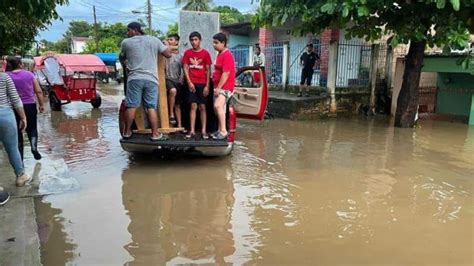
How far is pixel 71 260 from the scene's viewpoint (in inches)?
148

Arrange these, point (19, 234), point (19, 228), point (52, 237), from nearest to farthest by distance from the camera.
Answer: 1. point (19, 234)
2. point (19, 228)
3. point (52, 237)

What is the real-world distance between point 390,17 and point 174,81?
204 inches

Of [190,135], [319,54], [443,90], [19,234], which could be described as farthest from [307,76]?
[19,234]

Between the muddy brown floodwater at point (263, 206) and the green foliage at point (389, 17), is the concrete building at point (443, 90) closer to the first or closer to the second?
the green foliage at point (389, 17)

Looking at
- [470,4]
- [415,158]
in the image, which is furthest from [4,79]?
[470,4]

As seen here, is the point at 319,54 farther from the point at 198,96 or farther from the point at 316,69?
the point at 198,96

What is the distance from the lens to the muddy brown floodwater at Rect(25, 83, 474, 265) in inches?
158

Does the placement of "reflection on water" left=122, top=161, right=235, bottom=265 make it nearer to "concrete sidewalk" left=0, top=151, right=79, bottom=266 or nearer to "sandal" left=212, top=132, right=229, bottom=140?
"sandal" left=212, top=132, right=229, bottom=140

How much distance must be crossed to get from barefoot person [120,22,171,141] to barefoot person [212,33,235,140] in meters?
0.81

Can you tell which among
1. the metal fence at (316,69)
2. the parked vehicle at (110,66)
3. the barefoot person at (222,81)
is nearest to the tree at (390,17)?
the barefoot person at (222,81)

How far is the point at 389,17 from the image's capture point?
31.4 feet

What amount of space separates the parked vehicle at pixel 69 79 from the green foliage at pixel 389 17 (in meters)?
6.96

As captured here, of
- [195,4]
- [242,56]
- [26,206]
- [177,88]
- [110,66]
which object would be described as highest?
[195,4]

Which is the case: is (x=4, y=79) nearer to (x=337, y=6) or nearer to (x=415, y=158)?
(x=337, y=6)
